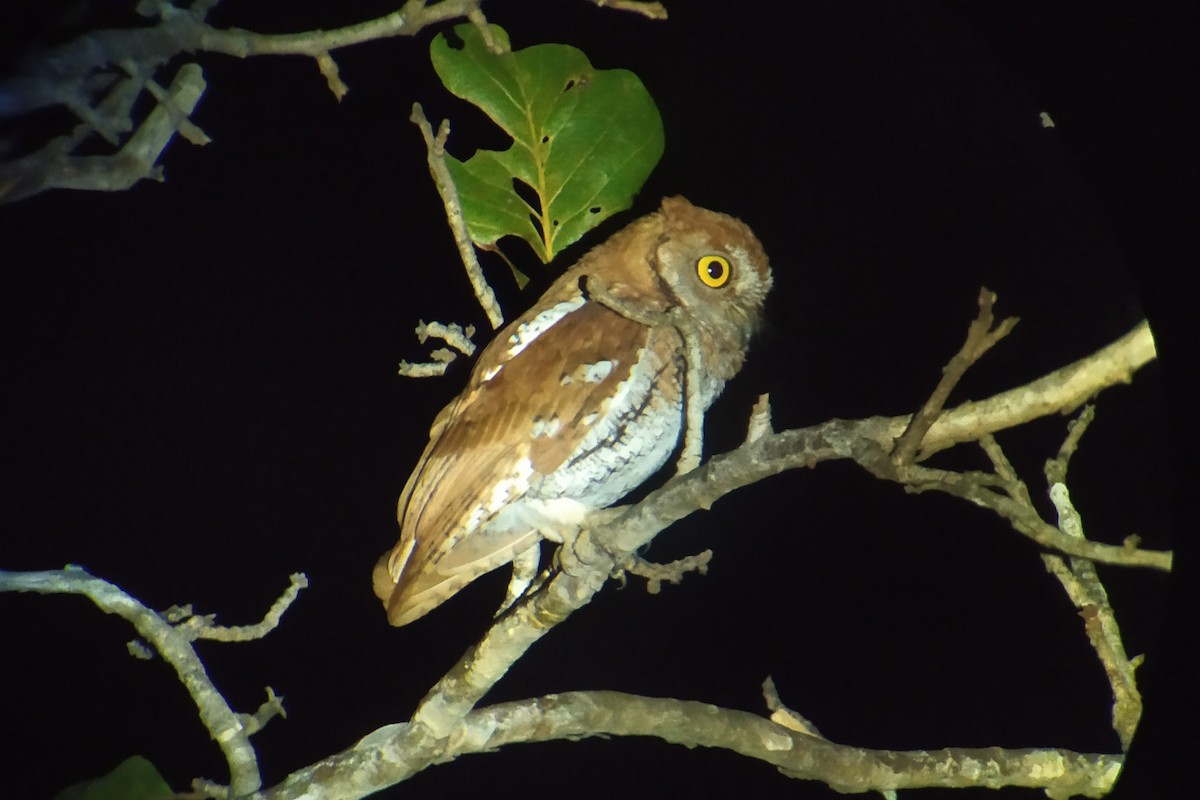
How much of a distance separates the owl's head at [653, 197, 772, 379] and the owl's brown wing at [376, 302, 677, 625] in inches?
6.6

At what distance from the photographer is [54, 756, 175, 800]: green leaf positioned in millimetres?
1251

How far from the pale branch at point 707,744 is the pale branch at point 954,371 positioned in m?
0.53


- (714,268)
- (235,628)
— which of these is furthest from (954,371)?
(235,628)

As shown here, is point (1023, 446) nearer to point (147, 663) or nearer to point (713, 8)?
point (713, 8)

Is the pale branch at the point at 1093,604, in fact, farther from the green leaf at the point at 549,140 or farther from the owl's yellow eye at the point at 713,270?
the green leaf at the point at 549,140

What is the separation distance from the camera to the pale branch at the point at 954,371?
843 mm

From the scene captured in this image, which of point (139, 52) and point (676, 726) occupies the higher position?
point (139, 52)

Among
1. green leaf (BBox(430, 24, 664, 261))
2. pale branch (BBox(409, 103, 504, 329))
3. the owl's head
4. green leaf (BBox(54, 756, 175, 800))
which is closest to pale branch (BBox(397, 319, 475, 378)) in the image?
pale branch (BBox(409, 103, 504, 329))

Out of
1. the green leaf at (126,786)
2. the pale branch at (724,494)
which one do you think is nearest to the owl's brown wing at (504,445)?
the pale branch at (724,494)

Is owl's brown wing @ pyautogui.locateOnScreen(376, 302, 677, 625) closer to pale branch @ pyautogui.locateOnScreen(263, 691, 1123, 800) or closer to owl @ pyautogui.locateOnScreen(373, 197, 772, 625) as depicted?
owl @ pyautogui.locateOnScreen(373, 197, 772, 625)

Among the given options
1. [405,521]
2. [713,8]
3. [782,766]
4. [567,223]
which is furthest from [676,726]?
[713,8]

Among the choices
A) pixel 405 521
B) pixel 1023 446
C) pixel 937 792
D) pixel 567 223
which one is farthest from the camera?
pixel 567 223

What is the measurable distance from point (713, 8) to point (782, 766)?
44.1 inches

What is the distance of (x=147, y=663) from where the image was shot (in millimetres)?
1463
